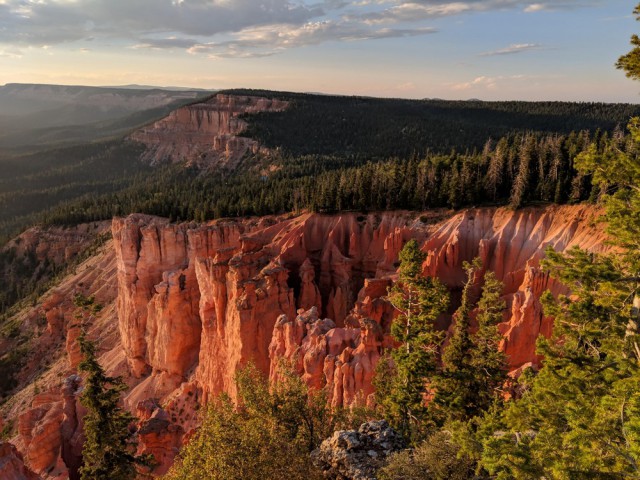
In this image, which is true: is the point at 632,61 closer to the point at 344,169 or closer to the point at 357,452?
the point at 357,452

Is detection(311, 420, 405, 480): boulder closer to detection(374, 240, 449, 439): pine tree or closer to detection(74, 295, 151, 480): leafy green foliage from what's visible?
detection(374, 240, 449, 439): pine tree

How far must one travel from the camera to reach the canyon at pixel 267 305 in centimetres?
3072

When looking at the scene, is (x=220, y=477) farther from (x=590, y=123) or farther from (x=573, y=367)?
(x=590, y=123)

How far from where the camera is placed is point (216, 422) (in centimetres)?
1477

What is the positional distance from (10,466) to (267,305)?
20115 mm

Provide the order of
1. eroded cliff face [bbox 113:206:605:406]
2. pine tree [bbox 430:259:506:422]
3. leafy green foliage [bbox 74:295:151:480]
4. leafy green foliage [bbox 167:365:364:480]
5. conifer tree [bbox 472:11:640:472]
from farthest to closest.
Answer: eroded cliff face [bbox 113:206:605:406] < pine tree [bbox 430:259:506:422] < leafy green foliage [bbox 74:295:151:480] < leafy green foliage [bbox 167:365:364:480] < conifer tree [bbox 472:11:640:472]

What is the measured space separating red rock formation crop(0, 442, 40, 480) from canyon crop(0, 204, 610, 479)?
231mm

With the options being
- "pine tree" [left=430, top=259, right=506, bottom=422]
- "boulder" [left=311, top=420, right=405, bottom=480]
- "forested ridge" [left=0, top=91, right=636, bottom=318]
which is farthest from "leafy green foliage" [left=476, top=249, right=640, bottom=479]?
"pine tree" [left=430, top=259, right=506, bottom=422]

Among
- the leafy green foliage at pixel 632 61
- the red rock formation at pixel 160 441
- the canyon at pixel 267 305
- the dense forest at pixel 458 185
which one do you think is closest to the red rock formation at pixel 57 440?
the canyon at pixel 267 305

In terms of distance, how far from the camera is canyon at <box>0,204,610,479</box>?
30.7 meters

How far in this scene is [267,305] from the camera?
1507 inches

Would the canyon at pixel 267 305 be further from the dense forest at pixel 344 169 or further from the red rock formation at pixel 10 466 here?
the dense forest at pixel 344 169

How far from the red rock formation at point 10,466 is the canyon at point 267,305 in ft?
0.76

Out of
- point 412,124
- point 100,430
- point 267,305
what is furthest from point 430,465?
point 412,124
